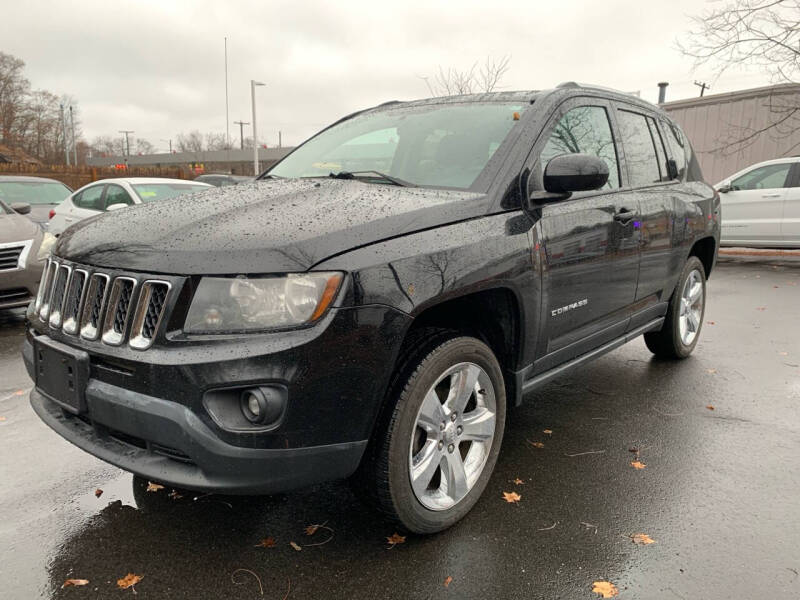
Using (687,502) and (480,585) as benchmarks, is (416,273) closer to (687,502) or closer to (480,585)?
(480,585)

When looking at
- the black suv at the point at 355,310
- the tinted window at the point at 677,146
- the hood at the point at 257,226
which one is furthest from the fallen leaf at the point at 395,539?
the tinted window at the point at 677,146

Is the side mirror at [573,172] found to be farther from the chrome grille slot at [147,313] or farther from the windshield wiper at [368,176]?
the chrome grille slot at [147,313]

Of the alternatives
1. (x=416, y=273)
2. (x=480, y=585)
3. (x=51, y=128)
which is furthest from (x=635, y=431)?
(x=51, y=128)

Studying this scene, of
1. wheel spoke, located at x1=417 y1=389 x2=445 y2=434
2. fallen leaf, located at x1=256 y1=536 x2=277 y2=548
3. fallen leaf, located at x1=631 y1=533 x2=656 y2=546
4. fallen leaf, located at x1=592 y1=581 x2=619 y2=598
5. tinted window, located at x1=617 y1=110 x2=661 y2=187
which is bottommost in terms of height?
fallen leaf, located at x1=592 y1=581 x2=619 y2=598

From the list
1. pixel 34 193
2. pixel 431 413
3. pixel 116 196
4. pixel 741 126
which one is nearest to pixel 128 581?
pixel 431 413

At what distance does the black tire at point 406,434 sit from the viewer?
224 centimetres

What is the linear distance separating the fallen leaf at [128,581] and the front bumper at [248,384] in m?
0.49

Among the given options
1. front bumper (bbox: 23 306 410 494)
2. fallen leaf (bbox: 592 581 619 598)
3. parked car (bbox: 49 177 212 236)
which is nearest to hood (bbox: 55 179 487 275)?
front bumper (bbox: 23 306 410 494)

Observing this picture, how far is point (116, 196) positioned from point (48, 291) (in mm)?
7257

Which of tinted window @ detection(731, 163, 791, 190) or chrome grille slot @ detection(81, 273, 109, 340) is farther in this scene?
tinted window @ detection(731, 163, 791, 190)

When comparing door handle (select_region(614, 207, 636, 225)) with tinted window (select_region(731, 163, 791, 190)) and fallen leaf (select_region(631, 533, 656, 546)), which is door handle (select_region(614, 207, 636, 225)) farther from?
tinted window (select_region(731, 163, 791, 190))

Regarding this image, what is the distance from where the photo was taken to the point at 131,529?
2600mm

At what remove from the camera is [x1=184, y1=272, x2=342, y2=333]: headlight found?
6.54ft

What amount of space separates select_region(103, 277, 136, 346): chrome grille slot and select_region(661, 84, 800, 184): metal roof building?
1521 cm
